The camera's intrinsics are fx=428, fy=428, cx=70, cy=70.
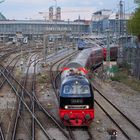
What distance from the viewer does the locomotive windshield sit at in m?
20.9

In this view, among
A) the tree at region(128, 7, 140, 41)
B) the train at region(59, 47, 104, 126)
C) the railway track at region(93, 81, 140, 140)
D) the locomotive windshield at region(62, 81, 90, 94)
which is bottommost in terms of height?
the railway track at region(93, 81, 140, 140)

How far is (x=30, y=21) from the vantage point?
14038 centimetres

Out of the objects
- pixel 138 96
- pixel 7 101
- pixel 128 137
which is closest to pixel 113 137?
pixel 128 137

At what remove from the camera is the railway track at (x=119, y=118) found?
20016 millimetres

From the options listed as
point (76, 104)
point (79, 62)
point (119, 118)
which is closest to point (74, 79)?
point (76, 104)

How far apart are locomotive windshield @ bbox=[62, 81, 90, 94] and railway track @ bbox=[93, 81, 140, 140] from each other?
2.49 m

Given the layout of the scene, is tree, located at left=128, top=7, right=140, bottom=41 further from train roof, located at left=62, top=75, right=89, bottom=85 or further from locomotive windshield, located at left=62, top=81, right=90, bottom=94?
locomotive windshield, located at left=62, top=81, right=90, bottom=94

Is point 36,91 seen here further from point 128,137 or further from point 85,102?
point 128,137

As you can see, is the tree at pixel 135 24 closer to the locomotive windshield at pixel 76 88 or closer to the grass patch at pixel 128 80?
the grass patch at pixel 128 80

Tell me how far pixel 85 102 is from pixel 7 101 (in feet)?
29.9

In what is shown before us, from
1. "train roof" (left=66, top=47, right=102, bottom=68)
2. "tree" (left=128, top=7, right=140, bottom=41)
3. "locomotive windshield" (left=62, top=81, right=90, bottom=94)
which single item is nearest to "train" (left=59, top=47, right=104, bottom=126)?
"locomotive windshield" (left=62, top=81, right=90, bottom=94)

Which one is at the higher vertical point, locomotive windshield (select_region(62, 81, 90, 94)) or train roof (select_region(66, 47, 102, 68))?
train roof (select_region(66, 47, 102, 68))

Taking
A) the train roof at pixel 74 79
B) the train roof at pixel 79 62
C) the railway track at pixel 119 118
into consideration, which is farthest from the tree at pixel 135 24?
the train roof at pixel 74 79

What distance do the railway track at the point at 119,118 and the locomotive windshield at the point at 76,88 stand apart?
2.49 meters
